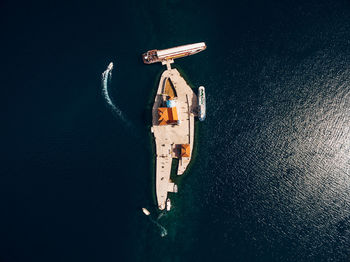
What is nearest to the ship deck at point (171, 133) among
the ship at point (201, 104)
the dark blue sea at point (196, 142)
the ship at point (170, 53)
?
the ship at point (201, 104)

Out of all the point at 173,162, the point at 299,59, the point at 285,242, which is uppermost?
the point at 299,59

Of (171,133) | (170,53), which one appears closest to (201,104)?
(171,133)

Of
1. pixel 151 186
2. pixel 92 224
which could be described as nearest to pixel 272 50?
pixel 151 186

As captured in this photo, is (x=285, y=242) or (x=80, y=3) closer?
(x=285, y=242)

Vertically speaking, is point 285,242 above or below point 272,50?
below

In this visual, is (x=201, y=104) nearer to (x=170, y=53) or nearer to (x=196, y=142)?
(x=196, y=142)

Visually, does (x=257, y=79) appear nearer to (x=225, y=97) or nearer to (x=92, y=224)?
(x=225, y=97)

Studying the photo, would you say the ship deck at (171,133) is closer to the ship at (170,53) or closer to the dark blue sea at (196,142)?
the dark blue sea at (196,142)
